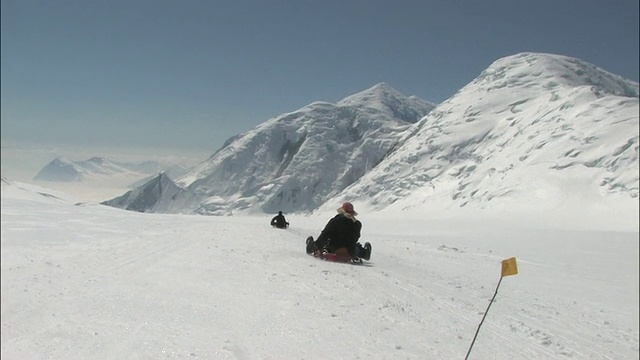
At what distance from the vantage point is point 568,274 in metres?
16.1

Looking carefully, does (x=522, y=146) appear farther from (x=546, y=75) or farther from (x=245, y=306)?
(x=245, y=306)

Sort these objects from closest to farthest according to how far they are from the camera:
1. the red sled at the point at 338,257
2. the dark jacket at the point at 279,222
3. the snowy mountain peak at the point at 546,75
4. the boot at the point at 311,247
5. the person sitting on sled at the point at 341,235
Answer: the red sled at the point at 338,257 < the person sitting on sled at the point at 341,235 < the boot at the point at 311,247 < the dark jacket at the point at 279,222 < the snowy mountain peak at the point at 546,75

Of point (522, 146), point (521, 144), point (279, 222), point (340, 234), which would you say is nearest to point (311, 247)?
point (340, 234)

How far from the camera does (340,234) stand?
12555 mm

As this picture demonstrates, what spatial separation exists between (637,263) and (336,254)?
1445 centimetres

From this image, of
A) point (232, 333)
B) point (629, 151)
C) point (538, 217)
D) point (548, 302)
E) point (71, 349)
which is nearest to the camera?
point (71, 349)

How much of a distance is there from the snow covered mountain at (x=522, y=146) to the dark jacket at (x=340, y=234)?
50.6 metres

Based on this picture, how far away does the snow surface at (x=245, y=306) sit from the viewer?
5438mm

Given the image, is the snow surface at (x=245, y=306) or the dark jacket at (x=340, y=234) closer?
the snow surface at (x=245, y=306)

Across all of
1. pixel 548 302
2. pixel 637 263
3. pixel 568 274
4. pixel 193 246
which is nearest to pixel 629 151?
pixel 637 263

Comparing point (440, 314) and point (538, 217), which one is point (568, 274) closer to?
point (440, 314)

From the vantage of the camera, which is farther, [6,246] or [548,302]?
[548,302]

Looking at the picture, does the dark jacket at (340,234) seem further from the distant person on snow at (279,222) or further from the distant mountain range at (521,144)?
the distant mountain range at (521,144)

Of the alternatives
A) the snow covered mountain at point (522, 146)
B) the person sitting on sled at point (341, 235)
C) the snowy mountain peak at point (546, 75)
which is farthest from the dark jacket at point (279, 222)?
the snowy mountain peak at point (546, 75)
